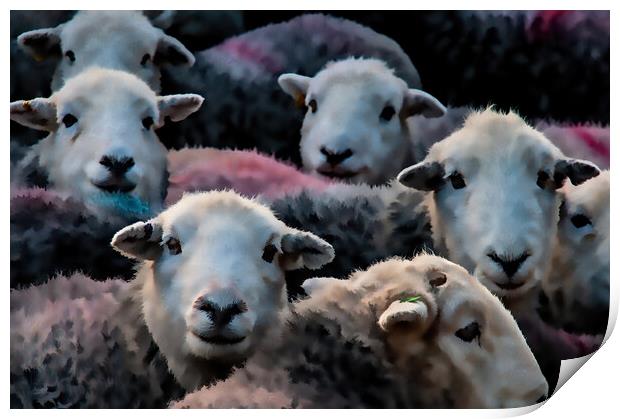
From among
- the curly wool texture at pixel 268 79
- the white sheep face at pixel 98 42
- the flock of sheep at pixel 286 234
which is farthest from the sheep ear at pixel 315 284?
the white sheep face at pixel 98 42

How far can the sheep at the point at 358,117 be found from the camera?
2.49 metres

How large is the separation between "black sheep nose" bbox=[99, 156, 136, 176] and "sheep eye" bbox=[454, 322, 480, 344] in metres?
0.74

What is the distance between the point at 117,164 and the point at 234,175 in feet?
0.84

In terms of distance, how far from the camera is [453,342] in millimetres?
Result: 2182

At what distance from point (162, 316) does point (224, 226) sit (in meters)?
0.21

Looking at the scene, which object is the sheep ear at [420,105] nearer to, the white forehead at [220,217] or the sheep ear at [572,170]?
the sheep ear at [572,170]

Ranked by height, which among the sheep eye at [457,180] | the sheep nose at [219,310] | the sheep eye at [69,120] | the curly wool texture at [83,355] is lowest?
the curly wool texture at [83,355]

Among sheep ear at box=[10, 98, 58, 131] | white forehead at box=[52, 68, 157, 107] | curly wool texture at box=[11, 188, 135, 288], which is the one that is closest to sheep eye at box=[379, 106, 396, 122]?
white forehead at box=[52, 68, 157, 107]

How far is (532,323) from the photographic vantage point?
238 centimetres

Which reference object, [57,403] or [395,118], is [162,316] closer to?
[57,403]

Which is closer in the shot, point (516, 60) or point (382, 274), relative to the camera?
point (382, 274)

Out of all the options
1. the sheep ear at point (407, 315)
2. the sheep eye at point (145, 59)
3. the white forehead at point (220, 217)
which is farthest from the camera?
the sheep eye at point (145, 59)
